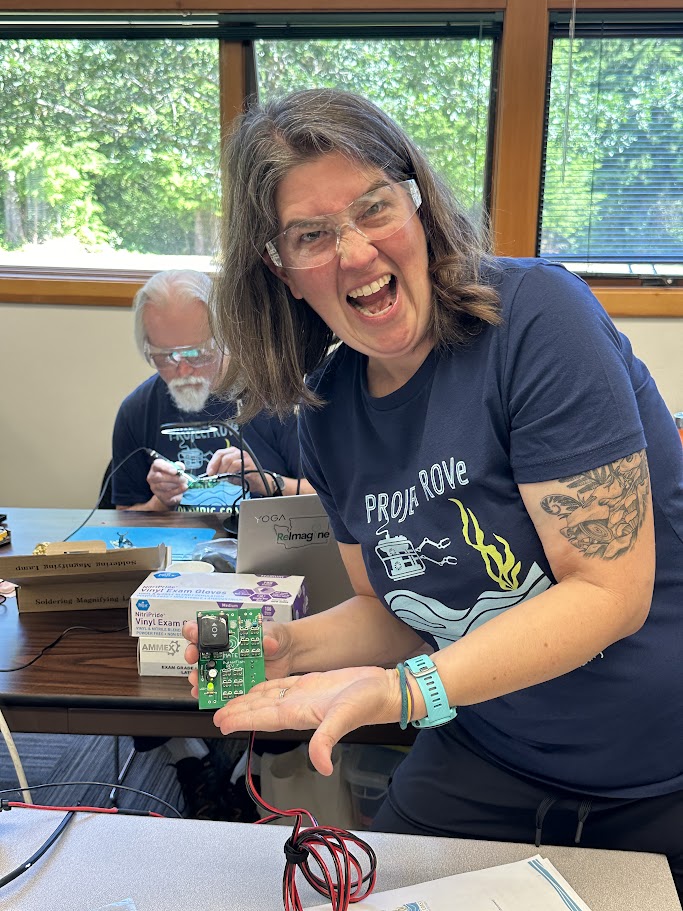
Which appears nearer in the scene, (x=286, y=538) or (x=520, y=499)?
(x=520, y=499)

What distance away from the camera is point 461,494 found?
1.08 metres

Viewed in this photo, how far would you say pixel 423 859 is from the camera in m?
0.97

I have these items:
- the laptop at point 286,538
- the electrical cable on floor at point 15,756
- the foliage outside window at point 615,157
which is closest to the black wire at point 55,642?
the electrical cable on floor at point 15,756

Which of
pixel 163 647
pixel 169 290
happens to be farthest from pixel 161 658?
pixel 169 290

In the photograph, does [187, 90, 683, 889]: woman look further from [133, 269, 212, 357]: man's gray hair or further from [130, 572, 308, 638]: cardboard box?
[133, 269, 212, 357]: man's gray hair

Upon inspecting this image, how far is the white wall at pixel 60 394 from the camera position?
368 cm

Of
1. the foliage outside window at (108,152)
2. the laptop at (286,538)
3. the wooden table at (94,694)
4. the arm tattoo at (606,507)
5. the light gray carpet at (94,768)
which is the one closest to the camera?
the arm tattoo at (606,507)

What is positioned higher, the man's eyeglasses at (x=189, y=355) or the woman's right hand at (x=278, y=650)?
the man's eyeglasses at (x=189, y=355)

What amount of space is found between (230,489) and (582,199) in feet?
6.59

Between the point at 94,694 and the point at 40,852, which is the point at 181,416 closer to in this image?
the point at 94,694

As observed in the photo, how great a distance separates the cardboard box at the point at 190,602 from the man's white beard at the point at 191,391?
4.45 feet

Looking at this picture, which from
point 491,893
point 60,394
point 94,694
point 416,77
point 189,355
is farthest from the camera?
point 60,394

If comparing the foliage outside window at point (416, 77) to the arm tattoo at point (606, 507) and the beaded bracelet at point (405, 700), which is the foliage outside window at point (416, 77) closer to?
the arm tattoo at point (606, 507)

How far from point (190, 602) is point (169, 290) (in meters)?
1.58
